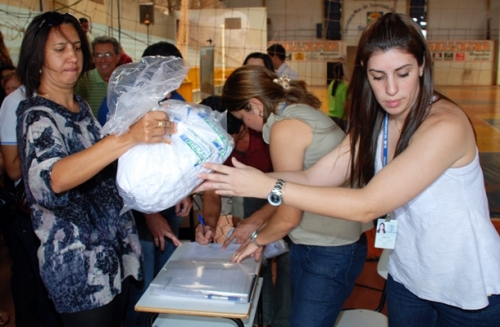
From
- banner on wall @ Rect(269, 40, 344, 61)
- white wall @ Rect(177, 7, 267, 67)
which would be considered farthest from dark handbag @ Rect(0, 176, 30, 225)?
banner on wall @ Rect(269, 40, 344, 61)

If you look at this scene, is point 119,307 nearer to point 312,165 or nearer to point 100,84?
point 312,165

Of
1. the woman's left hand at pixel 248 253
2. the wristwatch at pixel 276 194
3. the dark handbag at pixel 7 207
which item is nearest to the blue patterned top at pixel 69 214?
the woman's left hand at pixel 248 253

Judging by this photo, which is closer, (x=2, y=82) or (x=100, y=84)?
(x=2, y=82)

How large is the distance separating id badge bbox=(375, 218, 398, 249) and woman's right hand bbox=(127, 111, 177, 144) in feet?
2.25

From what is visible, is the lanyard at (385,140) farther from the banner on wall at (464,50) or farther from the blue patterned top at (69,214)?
the banner on wall at (464,50)

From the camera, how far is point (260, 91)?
1.60 meters

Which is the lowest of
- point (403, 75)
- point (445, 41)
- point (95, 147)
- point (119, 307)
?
point (119, 307)

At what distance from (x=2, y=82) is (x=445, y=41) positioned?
16.5m

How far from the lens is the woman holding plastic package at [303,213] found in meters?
1.45

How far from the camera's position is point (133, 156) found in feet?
3.69

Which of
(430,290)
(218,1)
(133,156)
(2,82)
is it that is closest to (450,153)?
(430,290)

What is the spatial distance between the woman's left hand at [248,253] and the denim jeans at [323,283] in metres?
0.18

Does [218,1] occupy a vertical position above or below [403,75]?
above

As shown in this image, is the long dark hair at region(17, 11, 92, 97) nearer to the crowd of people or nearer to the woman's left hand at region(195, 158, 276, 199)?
the crowd of people
